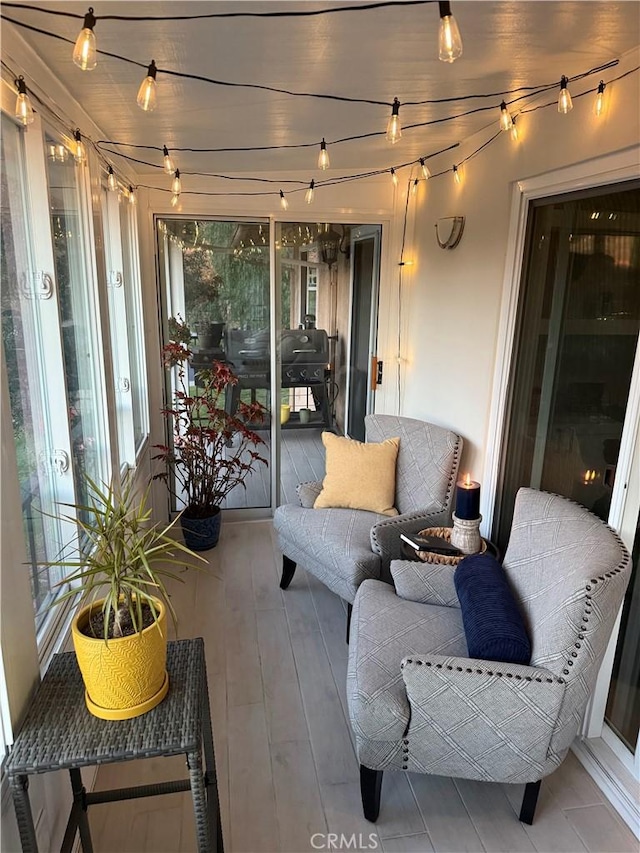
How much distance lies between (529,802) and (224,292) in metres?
3.12

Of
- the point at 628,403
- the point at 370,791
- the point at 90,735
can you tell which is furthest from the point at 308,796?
the point at 628,403

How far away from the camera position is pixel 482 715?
1614 millimetres

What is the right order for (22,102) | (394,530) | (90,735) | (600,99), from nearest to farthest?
(90,735), (22,102), (600,99), (394,530)

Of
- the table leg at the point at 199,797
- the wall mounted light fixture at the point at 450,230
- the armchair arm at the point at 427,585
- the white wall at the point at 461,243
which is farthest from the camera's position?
the wall mounted light fixture at the point at 450,230

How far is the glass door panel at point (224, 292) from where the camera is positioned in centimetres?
A: 361

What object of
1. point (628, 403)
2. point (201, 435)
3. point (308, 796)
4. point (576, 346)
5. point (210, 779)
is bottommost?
point (308, 796)

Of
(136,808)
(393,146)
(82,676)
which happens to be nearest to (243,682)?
(136,808)

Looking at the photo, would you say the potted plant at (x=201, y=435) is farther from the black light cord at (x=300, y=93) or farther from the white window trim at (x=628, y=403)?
the black light cord at (x=300, y=93)

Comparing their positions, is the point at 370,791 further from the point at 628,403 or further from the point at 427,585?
the point at 628,403

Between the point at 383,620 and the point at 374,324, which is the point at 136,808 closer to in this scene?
the point at 383,620

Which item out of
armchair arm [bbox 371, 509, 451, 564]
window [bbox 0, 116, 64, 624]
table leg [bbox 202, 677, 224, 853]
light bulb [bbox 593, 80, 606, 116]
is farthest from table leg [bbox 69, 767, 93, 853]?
light bulb [bbox 593, 80, 606, 116]

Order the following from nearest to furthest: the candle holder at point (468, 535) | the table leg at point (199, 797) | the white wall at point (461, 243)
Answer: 1. the table leg at point (199, 797)
2. the white wall at point (461, 243)
3. the candle holder at point (468, 535)

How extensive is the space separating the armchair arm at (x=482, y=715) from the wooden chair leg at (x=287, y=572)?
1482 mm

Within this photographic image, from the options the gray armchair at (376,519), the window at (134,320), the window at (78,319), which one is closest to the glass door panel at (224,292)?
the window at (134,320)
